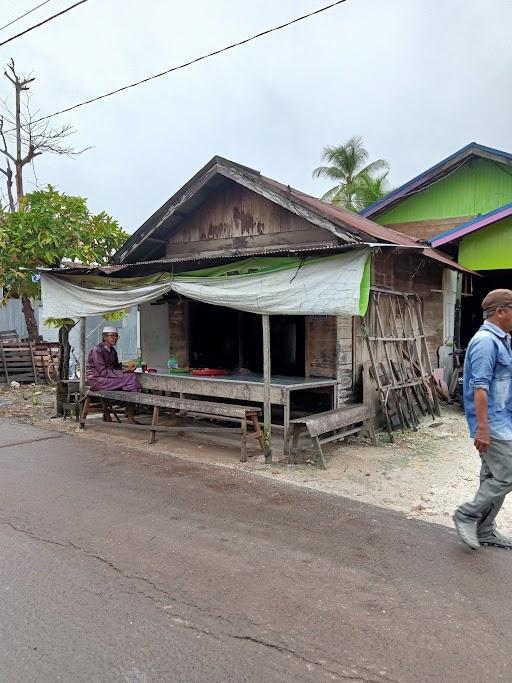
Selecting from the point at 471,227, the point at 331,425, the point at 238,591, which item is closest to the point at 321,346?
the point at 331,425

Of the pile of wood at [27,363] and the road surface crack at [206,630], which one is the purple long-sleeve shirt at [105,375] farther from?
the pile of wood at [27,363]

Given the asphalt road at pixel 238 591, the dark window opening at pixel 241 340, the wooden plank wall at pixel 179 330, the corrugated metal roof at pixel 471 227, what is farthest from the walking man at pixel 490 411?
the wooden plank wall at pixel 179 330

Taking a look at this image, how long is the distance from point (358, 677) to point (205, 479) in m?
3.69

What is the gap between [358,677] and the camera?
8.75 ft

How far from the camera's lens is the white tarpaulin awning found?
613cm

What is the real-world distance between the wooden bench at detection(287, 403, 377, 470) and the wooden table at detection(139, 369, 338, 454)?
→ 27cm

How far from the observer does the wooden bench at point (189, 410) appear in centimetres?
704

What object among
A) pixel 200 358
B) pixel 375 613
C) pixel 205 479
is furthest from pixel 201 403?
pixel 375 613

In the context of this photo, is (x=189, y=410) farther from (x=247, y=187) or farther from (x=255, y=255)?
(x=247, y=187)

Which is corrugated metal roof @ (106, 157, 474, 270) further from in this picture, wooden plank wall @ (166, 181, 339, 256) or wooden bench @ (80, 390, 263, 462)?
wooden bench @ (80, 390, 263, 462)

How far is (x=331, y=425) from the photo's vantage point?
686 centimetres

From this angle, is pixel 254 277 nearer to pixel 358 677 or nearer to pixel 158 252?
pixel 158 252

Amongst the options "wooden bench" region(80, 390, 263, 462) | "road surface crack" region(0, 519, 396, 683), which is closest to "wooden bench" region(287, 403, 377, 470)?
"wooden bench" region(80, 390, 263, 462)

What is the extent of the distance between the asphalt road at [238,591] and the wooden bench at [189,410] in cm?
137
